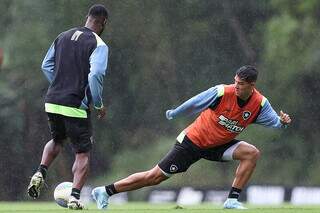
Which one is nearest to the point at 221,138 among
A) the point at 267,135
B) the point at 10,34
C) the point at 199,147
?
the point at 199,147

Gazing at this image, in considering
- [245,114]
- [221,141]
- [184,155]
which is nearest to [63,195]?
[184,155]

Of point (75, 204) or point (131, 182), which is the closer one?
point (75, 204)

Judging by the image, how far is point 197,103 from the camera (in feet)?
35.8

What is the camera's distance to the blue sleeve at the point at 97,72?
10.7 m

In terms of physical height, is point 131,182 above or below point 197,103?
below

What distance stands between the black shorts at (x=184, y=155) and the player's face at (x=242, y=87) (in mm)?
597

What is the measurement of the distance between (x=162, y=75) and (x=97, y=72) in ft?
50.4

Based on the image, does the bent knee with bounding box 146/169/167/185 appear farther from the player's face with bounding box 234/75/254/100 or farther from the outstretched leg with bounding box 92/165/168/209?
the player's face with bounding box 234/75/254/100

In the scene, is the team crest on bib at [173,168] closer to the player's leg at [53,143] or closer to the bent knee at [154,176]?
the bent knee at [154,176]

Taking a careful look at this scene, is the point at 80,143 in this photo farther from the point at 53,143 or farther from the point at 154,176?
the point at 154,176

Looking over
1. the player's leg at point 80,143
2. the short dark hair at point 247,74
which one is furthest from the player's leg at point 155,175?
the short dark hair at point 247,74

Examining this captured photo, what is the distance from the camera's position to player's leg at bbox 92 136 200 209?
11289mm

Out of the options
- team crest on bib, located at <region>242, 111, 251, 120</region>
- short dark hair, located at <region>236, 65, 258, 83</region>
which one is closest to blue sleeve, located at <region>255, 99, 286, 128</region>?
team crest on bib, located at <region>242, 111, 251, 120</region>

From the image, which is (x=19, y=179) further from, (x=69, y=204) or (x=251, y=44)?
(x=69, y=204)
